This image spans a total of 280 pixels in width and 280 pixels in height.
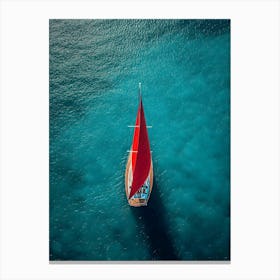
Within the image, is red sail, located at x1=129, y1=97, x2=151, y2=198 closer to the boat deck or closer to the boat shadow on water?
the boat deck

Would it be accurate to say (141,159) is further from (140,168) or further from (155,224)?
(155,224)

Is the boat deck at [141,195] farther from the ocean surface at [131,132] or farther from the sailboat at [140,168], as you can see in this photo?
the ocean surface at [131,132]

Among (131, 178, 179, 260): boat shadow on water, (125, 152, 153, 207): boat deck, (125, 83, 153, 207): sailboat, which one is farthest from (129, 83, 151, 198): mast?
(131, 178, 179, 260): boat shadow on water

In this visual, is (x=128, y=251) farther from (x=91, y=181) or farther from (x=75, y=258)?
(x=91, y=181)

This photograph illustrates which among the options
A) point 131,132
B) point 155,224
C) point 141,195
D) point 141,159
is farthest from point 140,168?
→ point 155,224

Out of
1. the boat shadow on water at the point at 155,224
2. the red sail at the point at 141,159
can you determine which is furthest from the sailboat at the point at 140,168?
the boat shadow on water at the point at 155,224
